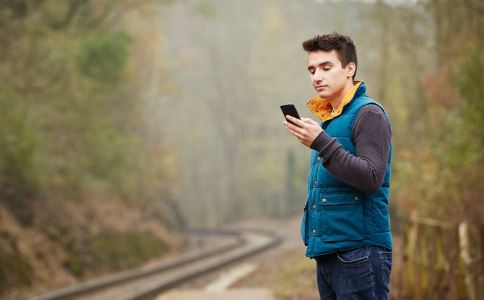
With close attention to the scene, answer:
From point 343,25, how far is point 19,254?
59.5 feet

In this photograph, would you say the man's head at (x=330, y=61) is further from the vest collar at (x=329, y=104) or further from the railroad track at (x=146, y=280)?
the railroad track at (x=146, y=280)

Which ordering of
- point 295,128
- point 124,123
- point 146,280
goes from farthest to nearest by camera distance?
point 124,123 → point 146,280 → point 295,128

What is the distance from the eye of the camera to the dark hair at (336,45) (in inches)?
126

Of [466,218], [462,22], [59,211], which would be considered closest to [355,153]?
[466,218]

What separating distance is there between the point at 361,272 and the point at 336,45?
3.36 ft

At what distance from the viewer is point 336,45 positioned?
3.21m

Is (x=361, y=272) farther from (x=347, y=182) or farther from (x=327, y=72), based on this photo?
(x=327, y=72)

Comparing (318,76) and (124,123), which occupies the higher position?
(318,76)

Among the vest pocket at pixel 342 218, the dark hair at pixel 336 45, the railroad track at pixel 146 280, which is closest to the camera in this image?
the vest pocket at pixel 342 218

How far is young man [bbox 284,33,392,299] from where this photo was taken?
3.04 metres

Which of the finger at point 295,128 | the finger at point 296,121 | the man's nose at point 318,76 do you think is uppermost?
the man's nose at point 318,76

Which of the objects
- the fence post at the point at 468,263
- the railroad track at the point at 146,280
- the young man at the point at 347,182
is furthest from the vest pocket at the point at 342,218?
the railroad track at the point at 146,280

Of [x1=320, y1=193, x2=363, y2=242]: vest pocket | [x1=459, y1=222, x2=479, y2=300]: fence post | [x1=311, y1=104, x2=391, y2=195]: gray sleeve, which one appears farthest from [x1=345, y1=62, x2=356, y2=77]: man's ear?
[x1=459, y1=222, x2=479, y2=300]: fence post

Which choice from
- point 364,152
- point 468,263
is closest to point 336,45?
point 364,152
